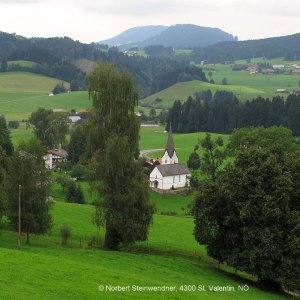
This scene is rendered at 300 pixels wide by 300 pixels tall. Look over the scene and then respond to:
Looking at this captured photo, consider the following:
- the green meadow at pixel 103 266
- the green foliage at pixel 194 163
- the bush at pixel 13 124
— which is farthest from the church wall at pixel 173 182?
the bush at pixel 13 124

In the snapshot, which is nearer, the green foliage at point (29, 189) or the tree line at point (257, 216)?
the tree line at point (257, 216)

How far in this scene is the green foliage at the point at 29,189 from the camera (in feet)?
141

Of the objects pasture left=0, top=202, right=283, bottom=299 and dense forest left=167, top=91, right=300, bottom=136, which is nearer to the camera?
pasture left=0, top=202, right=283, bottom=299

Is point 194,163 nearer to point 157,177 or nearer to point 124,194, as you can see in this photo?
point 157,177

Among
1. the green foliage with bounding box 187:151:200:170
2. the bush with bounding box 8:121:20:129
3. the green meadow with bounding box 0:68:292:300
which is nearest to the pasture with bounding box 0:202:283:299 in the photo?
the green meadow with bounding box 0:68:292:300

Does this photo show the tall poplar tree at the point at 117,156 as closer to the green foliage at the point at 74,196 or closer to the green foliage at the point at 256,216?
the green foliage at the point at 256,216

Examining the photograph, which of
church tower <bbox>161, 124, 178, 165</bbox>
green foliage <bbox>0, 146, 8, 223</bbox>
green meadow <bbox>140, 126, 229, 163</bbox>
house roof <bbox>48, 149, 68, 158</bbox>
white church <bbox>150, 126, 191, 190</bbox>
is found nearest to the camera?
green foliage <bbox>0, 146, 8, 223</bbox>

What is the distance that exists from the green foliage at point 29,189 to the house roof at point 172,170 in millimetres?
52622

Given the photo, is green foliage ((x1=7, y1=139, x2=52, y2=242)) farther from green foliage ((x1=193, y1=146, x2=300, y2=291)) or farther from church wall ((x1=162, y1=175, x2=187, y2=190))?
church wall ((x1=162, y1=175, x2=187, y2=190))

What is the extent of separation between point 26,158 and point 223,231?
52.4 feet

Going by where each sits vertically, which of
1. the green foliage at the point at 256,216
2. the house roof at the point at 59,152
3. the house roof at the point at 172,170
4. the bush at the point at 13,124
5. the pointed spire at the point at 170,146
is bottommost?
the house roof at the point at 59,152

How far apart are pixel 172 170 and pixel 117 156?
180 ft

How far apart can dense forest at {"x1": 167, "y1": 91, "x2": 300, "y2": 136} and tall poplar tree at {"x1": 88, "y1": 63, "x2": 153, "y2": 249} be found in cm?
11568

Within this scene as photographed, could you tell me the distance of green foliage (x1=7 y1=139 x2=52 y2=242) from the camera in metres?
43.0
